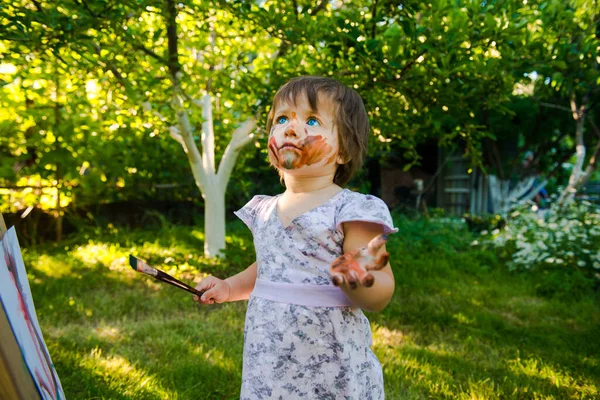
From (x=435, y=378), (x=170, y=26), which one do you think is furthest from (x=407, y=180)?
(x=435, y=378)

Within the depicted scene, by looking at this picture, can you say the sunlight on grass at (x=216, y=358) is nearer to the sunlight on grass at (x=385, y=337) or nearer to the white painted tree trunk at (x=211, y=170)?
the sunlight on grass at (x=385, y=337)

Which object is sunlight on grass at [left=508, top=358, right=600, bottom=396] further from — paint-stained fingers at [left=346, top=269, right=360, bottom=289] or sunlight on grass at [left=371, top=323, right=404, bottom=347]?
paint-stained fingers at [left=346, top=269, right=360, bottom=289]

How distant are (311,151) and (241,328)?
90.8 inches

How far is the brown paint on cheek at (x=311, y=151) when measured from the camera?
4.83 ft

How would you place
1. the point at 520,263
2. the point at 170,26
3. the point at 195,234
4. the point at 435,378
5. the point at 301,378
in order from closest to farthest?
the point at 301,378
the point at 435,378
the point at 170,26
the point at 520,263
the point at 195,234

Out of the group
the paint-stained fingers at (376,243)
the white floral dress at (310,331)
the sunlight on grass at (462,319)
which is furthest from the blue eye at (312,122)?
the sunlight on grass at (462,319)

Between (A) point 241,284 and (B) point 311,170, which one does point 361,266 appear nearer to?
(B) point 311,170

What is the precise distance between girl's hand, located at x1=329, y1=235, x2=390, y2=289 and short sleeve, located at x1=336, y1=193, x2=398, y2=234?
0.27 metres

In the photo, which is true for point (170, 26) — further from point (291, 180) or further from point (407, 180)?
point (407, 180)

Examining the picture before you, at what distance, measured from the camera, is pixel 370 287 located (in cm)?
123

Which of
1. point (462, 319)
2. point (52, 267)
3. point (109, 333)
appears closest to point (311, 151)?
point (109, 333)

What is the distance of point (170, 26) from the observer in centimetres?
409

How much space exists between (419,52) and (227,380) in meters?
2.10

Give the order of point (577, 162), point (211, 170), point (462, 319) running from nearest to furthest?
point (462, 319) → point (211, 170) → point (577, 162)
